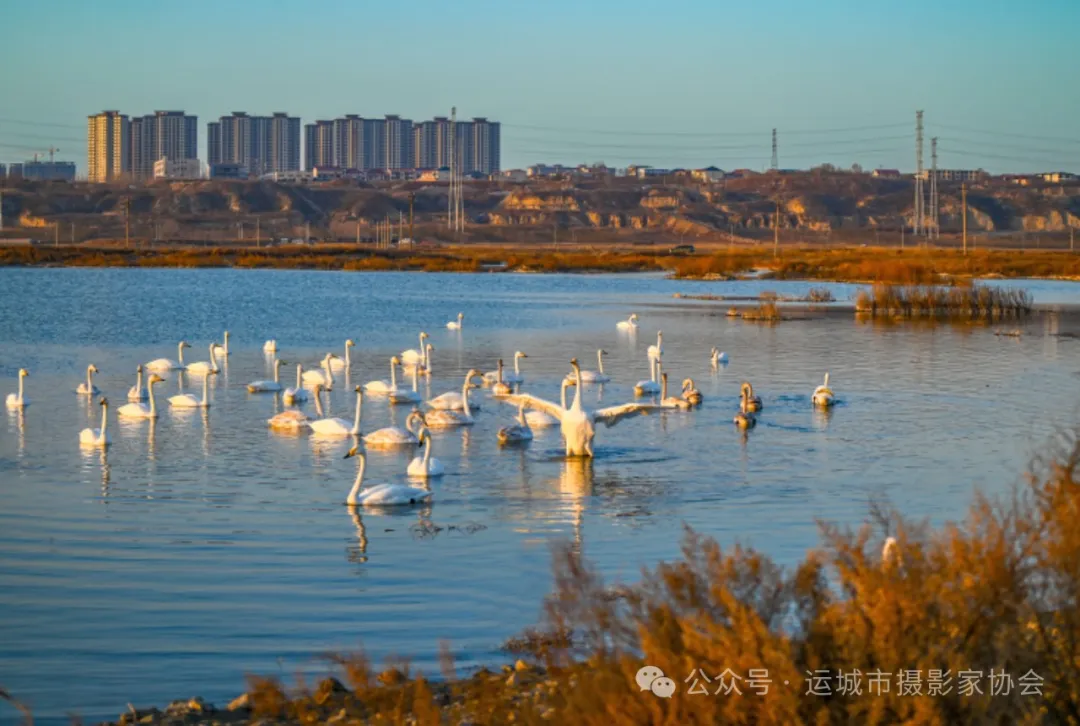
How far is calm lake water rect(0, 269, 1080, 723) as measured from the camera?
32.0ft

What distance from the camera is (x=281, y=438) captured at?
62.6ft

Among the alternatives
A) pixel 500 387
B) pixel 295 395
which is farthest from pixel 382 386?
pixel 500 387

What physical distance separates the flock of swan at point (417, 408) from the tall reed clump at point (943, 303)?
17692 mm

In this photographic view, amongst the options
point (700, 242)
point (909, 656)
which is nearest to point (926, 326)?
point (909, 656)

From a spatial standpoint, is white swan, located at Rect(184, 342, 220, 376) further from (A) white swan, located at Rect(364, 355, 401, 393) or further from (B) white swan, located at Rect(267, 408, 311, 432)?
(B) white swan, located at Rect(267, 408, 311, 432)

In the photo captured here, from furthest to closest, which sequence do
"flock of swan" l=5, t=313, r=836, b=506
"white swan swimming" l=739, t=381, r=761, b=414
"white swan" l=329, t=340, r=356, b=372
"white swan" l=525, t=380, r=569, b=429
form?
"white swan" l=329, t=340, r=356, b=372 → "white swan swimming" l=739, t=381, r=761, b=414 → "white swan" l=525, t=380, r=569, b=429 → "flock of swan" l=5, t=313, r=836, b=506

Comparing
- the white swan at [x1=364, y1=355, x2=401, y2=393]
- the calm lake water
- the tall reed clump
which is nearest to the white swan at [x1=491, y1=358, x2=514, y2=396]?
the calm lake water

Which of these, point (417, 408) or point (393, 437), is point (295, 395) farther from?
point (393, 437)

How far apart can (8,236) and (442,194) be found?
74726 millimetres

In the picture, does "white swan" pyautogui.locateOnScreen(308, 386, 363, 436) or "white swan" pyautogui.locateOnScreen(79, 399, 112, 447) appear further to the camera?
"white swan" pyautogui.locateOnScreen(308, 386, 363, 436)

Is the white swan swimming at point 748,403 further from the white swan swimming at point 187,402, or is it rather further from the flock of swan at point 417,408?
the white swan swimming at point 187,402

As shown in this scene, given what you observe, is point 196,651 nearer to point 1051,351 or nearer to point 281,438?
point 281,438

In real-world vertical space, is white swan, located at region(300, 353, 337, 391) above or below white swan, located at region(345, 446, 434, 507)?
above

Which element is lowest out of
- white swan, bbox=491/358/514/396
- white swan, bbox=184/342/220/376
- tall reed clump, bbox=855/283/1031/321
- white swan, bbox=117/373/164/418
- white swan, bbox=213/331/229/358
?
white swan, bbox=117/373/164/418
